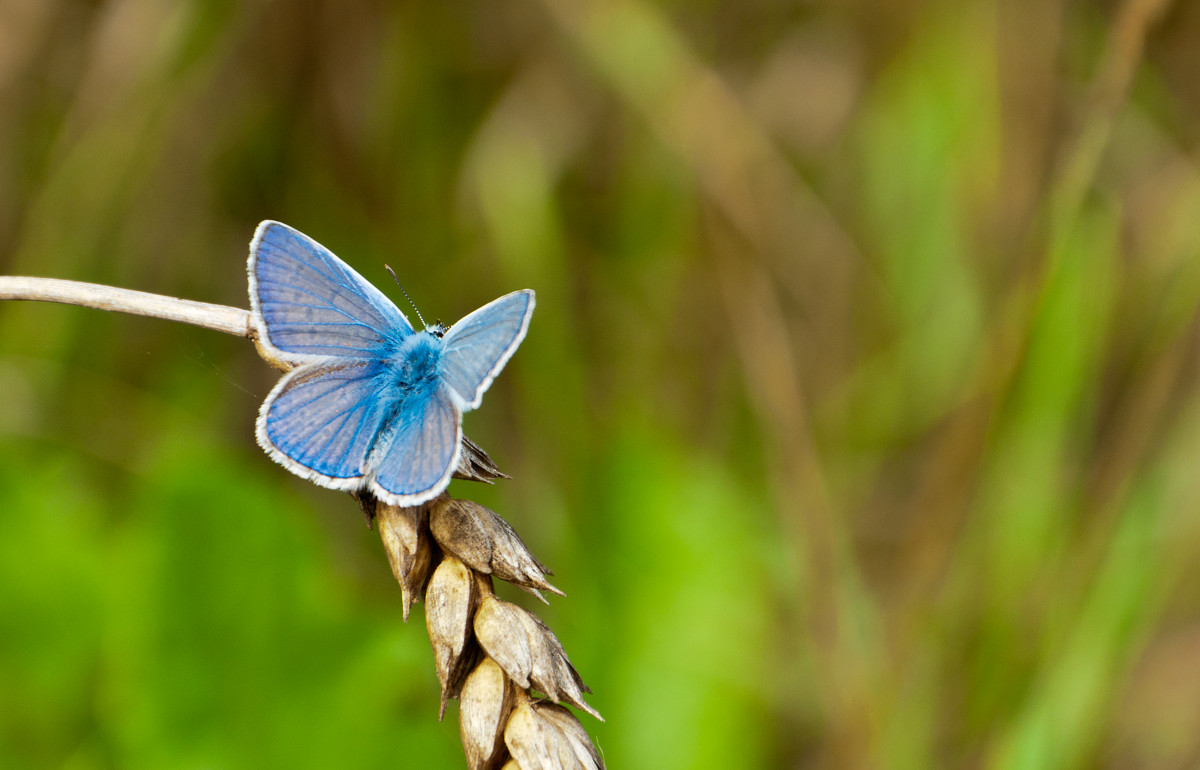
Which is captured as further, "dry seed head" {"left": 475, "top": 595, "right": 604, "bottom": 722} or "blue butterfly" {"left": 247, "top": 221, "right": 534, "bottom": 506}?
"blue butterfly" {"left": 247, "top": 221, "right": 534, "bottom": 506}

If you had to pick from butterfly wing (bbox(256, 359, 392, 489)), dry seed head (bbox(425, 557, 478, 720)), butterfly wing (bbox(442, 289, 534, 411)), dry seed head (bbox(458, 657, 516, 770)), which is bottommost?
dry seed head (bbox(458, 657, 516, 770))

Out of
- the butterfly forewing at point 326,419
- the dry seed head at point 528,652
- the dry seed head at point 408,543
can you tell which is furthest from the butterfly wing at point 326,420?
the dry seed head at point 528,652

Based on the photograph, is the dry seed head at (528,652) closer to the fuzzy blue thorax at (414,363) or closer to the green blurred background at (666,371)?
the fuzzy blue thorax at (414,363)

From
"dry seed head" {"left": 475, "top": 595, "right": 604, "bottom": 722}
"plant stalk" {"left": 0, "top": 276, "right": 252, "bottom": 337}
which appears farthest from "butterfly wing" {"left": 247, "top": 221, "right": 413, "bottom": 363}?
"dry seed head" {"left": 475, "top": 595, "right": 604, "bottom": 722}

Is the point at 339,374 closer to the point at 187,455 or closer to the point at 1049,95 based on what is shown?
the point at 187,455

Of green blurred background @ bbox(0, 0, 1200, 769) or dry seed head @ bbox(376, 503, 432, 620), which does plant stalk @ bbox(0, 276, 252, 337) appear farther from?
green blurred background @ bbox(0, 0, 1200, 769)

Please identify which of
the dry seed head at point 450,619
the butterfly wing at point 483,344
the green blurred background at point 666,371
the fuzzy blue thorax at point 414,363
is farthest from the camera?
the green blurred background at point 666,371

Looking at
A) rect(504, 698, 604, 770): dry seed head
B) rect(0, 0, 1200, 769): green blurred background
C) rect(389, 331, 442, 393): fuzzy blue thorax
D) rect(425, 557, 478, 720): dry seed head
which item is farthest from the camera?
rect(0, 0, 1200, 769): green blurred background
